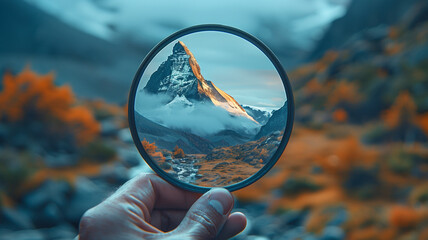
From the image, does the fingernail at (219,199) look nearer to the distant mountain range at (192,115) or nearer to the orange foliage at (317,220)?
the distant mountain range at (192,115)

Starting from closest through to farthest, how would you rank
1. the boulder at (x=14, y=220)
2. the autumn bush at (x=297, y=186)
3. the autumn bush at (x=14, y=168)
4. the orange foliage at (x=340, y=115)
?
1. the boulder at (x=14, y=220)
2. the autumn bush at (x=14, y=168)
3. the autumn bush at (x=297, y=186)
4. the orange foliage at (x=340, y=115)

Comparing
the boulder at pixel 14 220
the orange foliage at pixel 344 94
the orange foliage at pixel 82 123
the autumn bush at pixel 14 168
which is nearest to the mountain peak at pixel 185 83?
the boulder at pixel 14 220

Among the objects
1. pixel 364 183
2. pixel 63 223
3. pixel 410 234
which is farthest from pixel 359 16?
→ pixel 63 223

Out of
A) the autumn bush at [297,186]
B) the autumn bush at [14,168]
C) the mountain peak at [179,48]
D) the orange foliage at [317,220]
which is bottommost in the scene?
the autumn bush at [14,168]

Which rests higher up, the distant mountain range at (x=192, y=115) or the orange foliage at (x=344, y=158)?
the orange foliage at (x=344, y=158)

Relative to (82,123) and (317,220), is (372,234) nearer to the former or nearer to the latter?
(317,220)

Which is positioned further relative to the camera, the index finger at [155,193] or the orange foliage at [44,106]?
the orange foliage at [44,106]

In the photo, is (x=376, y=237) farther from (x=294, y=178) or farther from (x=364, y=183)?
(x=294, y=178)
